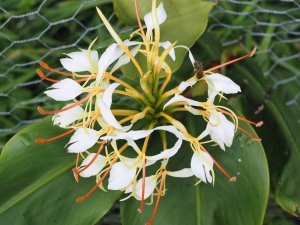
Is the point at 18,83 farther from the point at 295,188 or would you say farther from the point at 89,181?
the point at 295,188

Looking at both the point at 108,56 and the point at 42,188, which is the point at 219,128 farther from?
the point at 42,188

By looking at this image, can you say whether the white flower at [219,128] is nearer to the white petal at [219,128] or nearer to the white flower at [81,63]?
the white petal at [219,128]

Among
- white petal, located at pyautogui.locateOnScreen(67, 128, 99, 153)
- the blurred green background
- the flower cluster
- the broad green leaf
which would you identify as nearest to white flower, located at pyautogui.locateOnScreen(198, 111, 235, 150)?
the flower cluster

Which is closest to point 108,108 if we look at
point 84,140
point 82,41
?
point 84,140

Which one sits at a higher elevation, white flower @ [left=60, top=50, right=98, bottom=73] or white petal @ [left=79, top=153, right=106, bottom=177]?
white flower @ [left=60, top=50, right=98, bottom=73]

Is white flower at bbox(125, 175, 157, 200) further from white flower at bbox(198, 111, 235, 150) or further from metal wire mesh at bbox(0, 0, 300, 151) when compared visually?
metal wire mesh at bbox(0, 0, 300, 151)

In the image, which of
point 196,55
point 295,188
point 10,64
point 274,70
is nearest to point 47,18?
point 10,64
